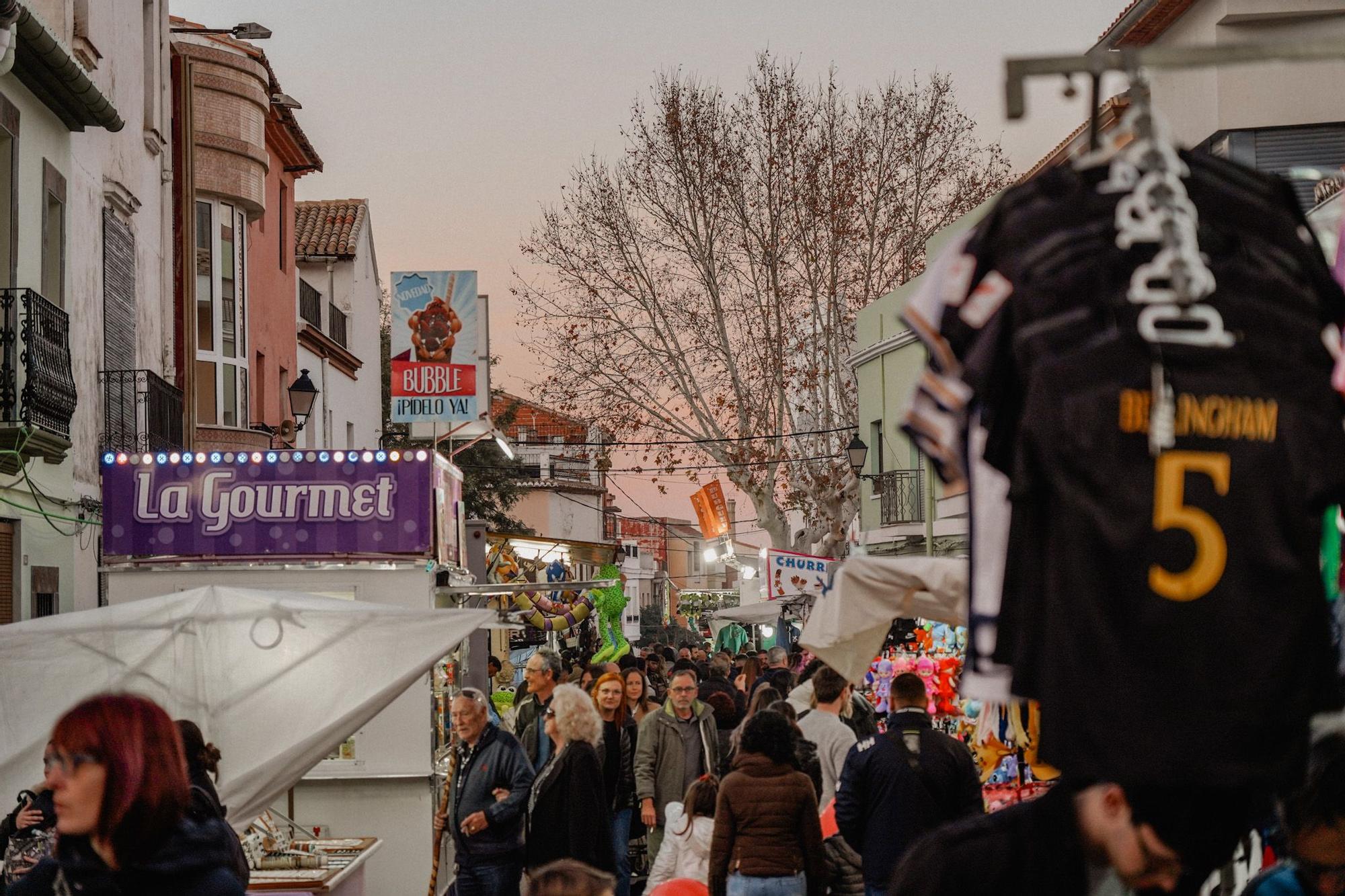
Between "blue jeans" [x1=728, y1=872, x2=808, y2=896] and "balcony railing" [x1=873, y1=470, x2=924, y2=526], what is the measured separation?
2373cm

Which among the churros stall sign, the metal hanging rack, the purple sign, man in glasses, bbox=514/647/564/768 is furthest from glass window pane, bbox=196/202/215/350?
the metal hanging rack

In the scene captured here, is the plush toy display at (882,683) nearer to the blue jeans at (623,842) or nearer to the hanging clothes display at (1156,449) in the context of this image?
the blue jeans at (623,842)

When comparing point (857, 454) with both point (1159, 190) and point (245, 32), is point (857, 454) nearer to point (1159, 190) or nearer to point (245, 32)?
point (245, 32)

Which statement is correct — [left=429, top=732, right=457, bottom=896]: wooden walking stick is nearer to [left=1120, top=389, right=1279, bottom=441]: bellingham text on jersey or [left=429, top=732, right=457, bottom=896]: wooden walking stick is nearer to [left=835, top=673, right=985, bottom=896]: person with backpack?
[left=835, top=673, right=985, bottom=896]: person with backpack

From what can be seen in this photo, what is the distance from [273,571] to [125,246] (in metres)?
6.56

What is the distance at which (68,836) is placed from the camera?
409 centimetres

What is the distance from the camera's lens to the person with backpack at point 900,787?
8.10m

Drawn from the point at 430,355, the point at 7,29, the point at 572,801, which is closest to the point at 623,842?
the point at 572,801

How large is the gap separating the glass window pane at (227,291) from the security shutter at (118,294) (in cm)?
703

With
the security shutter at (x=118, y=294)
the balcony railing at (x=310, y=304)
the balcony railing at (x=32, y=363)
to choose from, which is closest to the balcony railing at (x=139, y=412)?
the security shutter at (x=118, y=294)

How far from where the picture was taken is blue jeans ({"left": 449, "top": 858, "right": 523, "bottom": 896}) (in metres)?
10.1

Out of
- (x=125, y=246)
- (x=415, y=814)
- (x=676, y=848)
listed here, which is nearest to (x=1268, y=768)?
(x=676, y=848)

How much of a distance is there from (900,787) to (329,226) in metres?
33.4

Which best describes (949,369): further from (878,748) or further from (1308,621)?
(878,748)
